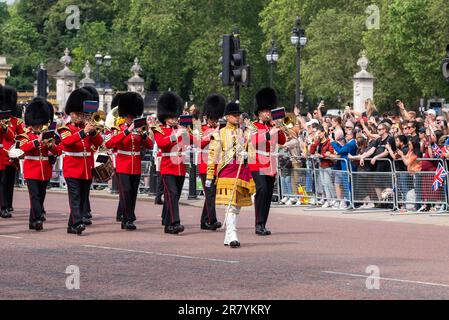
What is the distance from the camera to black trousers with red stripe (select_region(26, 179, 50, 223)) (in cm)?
1900

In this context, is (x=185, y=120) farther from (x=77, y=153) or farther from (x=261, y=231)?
(x=261, y=231)

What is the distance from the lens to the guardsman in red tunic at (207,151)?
19.5 metres

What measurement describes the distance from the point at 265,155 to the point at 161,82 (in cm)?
6991

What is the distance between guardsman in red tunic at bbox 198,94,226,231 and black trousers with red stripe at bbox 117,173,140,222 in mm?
980

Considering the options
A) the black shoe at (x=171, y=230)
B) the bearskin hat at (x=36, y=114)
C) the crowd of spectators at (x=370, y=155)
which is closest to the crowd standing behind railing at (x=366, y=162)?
the crowd of spectators at (x=370, y=155)

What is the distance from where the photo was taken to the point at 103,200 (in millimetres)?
27266

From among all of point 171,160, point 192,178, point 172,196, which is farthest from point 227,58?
point 172,196

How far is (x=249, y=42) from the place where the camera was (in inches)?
3164

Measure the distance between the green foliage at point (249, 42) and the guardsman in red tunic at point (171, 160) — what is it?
44729 mm

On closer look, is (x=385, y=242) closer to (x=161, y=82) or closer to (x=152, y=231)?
(x=152, y=231)

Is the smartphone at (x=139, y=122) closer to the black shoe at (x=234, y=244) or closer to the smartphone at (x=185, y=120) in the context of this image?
the smartphone at (x=185, y=120)

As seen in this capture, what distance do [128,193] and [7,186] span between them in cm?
302

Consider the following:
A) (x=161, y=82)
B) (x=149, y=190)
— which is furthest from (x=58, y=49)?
(x=149, y=190)

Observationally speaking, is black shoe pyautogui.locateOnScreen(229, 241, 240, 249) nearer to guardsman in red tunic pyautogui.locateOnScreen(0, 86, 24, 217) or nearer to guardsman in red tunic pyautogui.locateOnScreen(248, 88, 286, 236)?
guardsman in red tunic pyautogui.locateOnScreen(248, 88, 286, 236)
